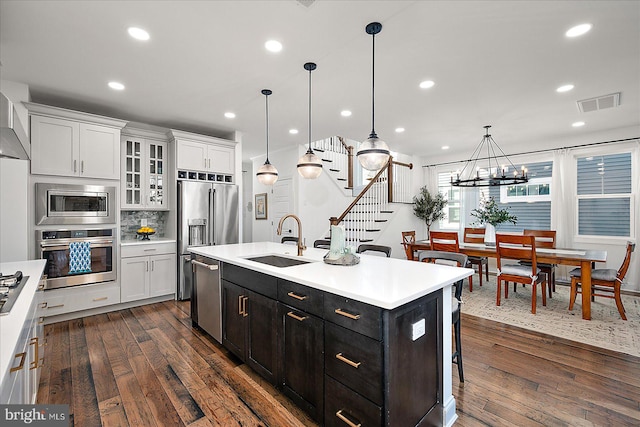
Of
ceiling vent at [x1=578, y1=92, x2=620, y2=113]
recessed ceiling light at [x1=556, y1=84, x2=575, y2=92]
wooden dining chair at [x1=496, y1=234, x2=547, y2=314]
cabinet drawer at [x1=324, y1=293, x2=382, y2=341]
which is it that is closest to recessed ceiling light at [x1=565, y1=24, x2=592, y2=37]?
recessed ceiling light at [x1=556, y1=84, x2=575, y2=92]

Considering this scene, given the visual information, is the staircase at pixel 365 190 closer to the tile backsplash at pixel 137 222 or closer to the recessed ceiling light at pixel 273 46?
the tile backsplash at pixel 137 222

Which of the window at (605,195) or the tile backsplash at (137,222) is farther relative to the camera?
the window at (605,195)

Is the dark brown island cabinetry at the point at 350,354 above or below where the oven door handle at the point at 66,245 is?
below

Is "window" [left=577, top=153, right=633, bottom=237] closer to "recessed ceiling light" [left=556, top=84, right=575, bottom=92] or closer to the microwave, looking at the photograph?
"recessed ceiling light" [left=556, top=84, right=575, bottom=92]

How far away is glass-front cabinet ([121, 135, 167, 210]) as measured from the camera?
432 cm

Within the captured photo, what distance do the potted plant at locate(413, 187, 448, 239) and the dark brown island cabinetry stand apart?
563cm

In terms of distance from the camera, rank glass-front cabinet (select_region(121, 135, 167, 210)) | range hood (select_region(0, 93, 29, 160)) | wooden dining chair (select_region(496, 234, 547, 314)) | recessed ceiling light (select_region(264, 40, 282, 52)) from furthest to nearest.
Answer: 1. glass-front cabinet (select_region(121, 135, 167, 210))
2. wooden dining chair (select_region(496, 234, 547, 314))
3. recessed ceiling light (select_region(264, 40, 282, 52))
4. range hood (select_region(0, 93, 29, 160))

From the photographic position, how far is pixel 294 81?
3240 millimetres

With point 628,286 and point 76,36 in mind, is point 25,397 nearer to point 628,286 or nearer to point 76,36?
point 76,36

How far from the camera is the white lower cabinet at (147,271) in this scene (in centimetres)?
401

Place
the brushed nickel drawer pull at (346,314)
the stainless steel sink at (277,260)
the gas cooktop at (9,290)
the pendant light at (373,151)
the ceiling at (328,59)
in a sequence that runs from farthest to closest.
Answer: the stainless steel sink at (277,260) → the pendant light at (373,151) → the ceiling at (328,59) → the brushed nickel drawer pull at (346,314) → the gas cooktop at (9,290)

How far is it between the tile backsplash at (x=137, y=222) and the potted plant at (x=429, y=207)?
546 centimetres

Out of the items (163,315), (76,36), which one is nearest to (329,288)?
(76,36)

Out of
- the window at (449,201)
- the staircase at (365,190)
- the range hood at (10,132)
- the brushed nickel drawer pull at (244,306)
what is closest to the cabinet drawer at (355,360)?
the brushed nickel drawer pull at (244,306)
